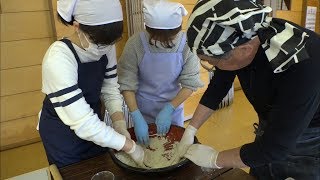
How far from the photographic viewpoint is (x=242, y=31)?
737 mm

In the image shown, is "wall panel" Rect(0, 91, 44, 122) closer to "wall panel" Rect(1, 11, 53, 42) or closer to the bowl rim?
"wall panel" Rect(1, 11, 53, 42)

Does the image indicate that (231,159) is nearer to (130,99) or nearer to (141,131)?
(141,131)

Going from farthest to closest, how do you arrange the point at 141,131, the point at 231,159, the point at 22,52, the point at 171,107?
the point at 22,52
the point at 171,107
the point at 141,131
the point at 231,159

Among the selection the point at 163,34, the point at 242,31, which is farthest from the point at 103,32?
the point at 242,31

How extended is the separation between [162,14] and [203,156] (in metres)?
0.56

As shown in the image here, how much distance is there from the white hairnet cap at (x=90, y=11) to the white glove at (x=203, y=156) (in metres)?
0.51

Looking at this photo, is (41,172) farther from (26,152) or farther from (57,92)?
(26,152)

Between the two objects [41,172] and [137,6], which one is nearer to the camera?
[41,172]

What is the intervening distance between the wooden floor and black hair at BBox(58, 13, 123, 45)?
167 centimetres

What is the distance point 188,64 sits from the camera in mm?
1372

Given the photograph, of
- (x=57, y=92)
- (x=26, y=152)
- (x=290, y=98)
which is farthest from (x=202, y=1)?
(x=26, y=152)

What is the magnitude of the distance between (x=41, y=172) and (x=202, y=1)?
2.80ft

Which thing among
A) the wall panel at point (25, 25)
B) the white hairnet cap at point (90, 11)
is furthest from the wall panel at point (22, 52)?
the white hairnet cap at point (90, 11)

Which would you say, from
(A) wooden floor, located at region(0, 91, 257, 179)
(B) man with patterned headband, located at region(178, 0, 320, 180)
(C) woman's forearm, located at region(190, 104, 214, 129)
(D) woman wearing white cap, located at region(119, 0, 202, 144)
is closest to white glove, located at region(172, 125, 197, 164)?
(C) woman's forearm, located at region(190, 104, 214, 129)
